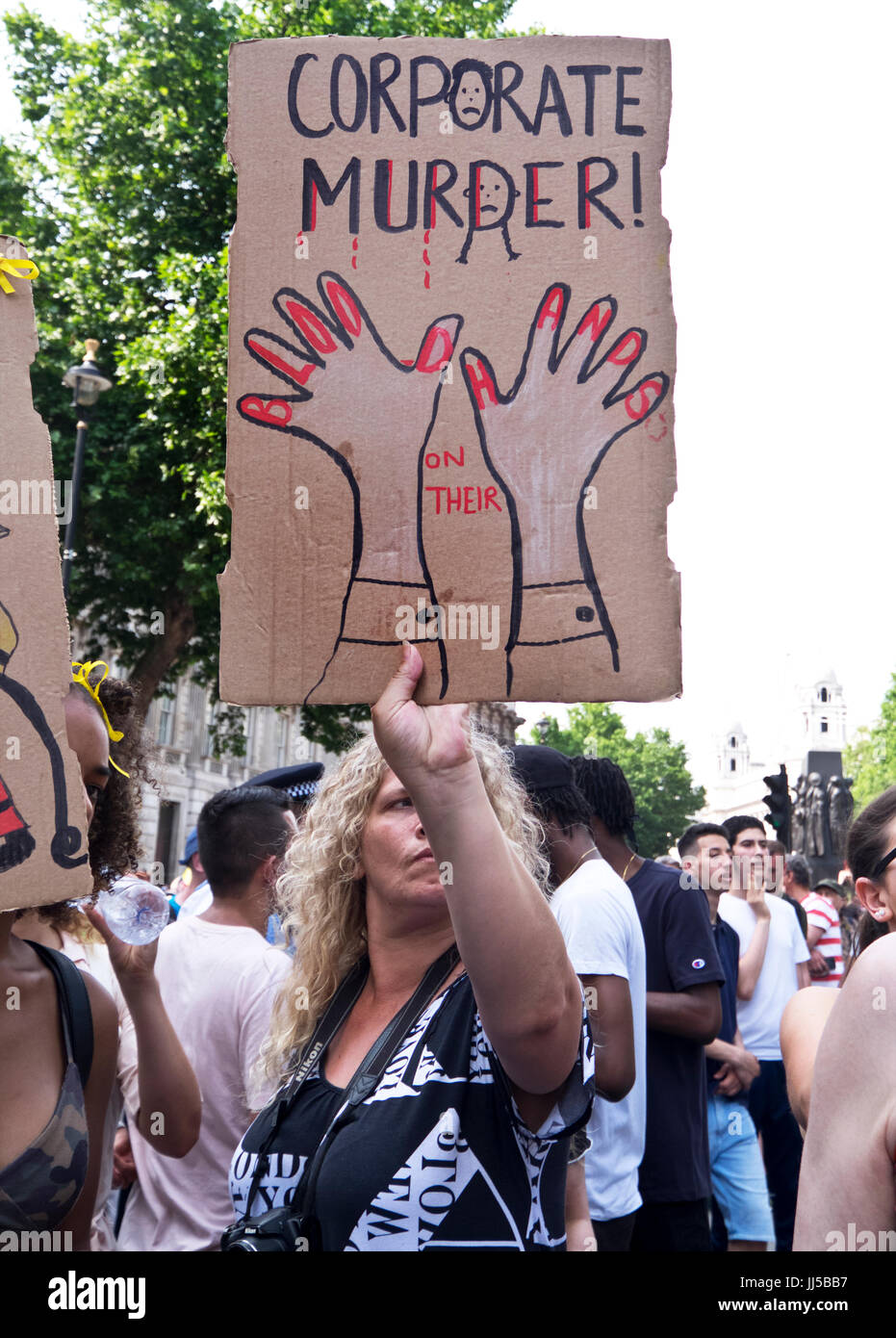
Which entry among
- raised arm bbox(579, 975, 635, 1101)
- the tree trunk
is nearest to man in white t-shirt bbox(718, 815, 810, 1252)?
raised arm bbox(579, 975, 635, 1101)

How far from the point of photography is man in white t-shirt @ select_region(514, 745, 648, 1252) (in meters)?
3.36

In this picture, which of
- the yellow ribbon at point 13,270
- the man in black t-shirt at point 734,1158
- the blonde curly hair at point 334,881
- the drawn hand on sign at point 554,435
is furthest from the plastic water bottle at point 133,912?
the man in black t-shirt at point 734,1158

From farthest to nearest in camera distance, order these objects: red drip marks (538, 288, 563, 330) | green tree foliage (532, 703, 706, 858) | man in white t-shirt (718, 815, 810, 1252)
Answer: green tree foliage (532, 703, 706, 858), man in white t-shirt (718, 815, 810, 1252), red drip marks (538, 288, 563, 330)

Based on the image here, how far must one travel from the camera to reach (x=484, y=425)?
1969 millimetres

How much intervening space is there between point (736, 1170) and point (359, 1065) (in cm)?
359

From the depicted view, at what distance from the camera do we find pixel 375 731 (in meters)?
1.85

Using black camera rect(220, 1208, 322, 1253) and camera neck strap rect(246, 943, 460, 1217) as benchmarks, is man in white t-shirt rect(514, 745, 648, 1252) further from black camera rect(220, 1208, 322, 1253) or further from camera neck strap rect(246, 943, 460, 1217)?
black camera rect(220, 1208, 322, 1253)

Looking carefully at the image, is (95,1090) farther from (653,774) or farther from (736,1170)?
(653,774)

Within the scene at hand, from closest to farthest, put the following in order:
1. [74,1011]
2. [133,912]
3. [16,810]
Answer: [16,810] < [74,1011] < [133,912]

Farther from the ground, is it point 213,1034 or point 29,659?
point 29,659

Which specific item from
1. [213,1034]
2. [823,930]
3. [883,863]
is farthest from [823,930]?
[883,863]

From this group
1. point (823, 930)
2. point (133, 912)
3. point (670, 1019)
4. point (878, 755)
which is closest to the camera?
point (133, 912)

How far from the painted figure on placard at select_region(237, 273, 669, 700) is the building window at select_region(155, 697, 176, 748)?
97.7ft
